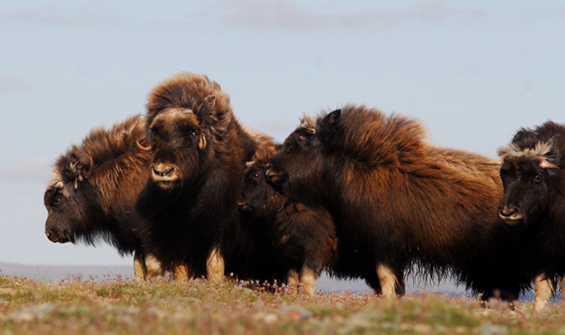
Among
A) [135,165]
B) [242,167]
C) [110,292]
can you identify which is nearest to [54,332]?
[110,292]

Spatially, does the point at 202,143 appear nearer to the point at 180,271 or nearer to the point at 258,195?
the point at 258,195

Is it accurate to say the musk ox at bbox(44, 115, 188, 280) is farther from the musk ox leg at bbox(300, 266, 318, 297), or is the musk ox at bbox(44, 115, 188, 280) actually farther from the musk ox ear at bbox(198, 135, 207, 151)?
the musk ox leg at bbox(300, 266, 318, 297)

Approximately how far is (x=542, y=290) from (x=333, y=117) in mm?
2649

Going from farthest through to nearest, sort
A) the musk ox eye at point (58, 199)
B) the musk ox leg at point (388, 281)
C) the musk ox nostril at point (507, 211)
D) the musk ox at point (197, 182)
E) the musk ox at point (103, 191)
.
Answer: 1. the musk ox eye at point (58, 199)
2. the musk ox at point (103, 191)
3. the musk ox at point (197, 182)
4. the musk ox leg at point (388, 281)
5. the musk ox nostril at point (507, 211)

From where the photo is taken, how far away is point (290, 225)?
25.2 ft

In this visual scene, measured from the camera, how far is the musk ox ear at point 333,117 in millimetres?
7543

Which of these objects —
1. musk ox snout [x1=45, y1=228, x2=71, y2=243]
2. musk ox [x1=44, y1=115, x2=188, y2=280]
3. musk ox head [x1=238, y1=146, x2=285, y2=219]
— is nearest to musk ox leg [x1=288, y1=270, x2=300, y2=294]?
musk ox head [x1=238, y1=146, x2=285, y2=219]

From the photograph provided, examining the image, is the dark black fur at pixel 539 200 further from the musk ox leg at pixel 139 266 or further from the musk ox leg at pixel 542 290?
the musk ox leg at pixel 139 266

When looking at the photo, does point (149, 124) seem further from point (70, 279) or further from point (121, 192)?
point (70, 279)

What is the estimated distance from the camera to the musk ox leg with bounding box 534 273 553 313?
644 centimetres

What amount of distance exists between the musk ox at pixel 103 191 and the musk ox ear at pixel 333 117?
2.14 m

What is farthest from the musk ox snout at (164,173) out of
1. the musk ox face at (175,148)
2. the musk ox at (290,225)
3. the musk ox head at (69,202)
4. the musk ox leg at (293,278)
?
the musk ox head at (69,202)

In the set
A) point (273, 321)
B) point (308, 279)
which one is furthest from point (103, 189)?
point (273, 321)

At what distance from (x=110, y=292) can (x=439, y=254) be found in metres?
3.16
